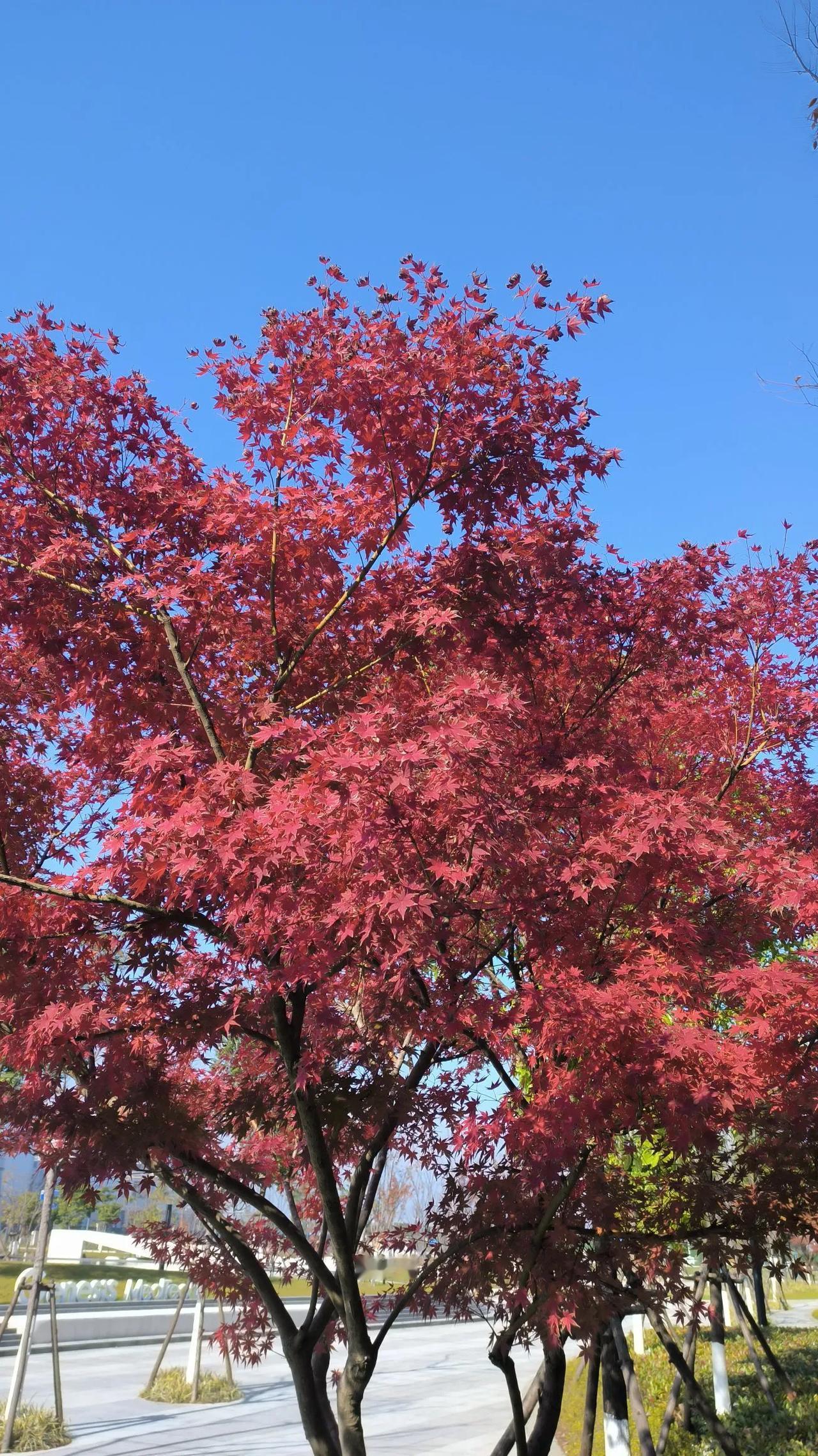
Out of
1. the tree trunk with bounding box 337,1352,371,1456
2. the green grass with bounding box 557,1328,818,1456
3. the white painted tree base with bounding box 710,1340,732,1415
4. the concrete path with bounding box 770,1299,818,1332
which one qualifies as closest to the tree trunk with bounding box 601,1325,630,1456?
the green grass with bounding box 557,1328,818,1456

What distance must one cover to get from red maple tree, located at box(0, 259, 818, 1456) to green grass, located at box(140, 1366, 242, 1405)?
12673mm

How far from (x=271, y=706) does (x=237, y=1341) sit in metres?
4.71

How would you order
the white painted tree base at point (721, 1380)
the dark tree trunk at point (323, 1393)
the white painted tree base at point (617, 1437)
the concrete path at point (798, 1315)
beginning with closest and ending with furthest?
the dark tree trunk at point (323, 1393)
the white painted tree base at point (617, 1437)
the white painted tree base at point (721, 1380)
the concrete path at point (798, 1315)

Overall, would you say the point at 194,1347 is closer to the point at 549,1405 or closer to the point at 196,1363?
the point at 196,1363

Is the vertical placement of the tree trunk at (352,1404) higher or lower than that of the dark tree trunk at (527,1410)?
higher

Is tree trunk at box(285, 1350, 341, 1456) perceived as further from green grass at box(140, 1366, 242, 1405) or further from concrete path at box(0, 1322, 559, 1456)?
green grass at box(140, 1366, 242, 1405)

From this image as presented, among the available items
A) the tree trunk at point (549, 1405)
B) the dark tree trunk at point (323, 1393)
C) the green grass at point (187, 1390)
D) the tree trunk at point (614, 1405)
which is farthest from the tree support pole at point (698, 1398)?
the green grass at point (187, 1390)

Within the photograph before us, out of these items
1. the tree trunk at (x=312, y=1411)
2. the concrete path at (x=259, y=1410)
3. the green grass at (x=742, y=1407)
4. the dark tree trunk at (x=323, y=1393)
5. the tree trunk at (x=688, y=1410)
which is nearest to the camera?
the tree trunk at (x=312, y=1411)

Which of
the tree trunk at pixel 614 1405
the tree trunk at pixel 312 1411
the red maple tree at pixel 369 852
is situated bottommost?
the tree trunk at pixel 614 1405

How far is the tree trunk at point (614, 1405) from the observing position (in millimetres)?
8836

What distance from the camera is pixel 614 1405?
904 cm

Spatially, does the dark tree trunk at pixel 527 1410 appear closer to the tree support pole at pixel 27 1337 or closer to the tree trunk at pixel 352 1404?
the tree trunk at pixel 352 1404

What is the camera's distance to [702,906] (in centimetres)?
613

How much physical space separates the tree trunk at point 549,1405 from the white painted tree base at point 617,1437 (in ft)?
9.41
